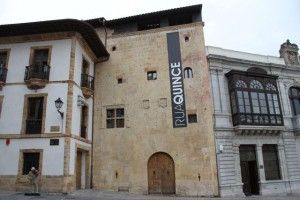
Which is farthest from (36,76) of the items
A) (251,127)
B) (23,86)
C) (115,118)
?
(251,127)

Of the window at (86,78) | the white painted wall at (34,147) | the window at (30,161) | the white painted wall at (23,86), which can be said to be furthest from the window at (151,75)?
the window at (30,161)

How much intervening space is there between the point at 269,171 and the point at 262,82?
6011mm

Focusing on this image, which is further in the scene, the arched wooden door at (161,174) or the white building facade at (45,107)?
the arched wooden door at (161,174)

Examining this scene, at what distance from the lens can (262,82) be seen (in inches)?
797

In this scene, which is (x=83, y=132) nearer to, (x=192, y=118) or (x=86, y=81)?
(x=86, y=81)

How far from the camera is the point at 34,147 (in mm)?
15195

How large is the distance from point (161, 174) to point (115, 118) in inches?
181

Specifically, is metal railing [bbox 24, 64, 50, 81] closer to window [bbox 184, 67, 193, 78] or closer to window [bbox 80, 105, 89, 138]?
window [bbox 80, 105, 89, 138]

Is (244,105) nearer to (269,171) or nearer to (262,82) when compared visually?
(262,82)

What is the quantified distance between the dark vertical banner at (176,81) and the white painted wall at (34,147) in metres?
6.99

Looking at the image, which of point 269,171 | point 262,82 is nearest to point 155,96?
point 262,82

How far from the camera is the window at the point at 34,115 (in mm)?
15641

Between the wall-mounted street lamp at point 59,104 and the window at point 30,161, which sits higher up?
the wall-mounted street lamp at point 59,104

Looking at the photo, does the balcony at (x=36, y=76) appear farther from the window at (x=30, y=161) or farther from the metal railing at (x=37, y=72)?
the window at (x=30, y=161)
